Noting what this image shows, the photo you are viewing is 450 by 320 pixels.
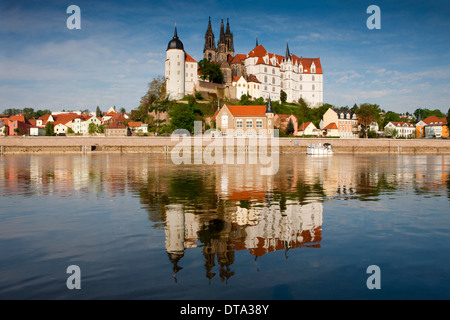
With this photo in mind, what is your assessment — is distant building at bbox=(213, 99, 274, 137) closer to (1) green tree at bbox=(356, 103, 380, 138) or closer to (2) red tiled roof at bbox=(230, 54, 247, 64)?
(1) green tree at bbox=(356, 103, 380, 138)

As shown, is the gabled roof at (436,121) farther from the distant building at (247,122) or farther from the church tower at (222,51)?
the distant building at (247,122)

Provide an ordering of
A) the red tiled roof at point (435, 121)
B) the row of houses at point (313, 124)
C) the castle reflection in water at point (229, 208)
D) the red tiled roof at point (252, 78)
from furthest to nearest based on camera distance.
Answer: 1. the red tiled roof at point (435, 121)
2. the red tiled roof at point (252, 78)
3. the row of houses at point (313, 124)
4. the castle reflection in water at point (229, 208)

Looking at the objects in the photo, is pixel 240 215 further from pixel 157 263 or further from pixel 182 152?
pixel 182 152

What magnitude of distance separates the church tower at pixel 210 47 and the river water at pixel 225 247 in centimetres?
12326

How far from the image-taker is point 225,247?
9.91 metres

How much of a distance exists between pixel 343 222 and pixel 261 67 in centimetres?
12998

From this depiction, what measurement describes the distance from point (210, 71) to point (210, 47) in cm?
1689

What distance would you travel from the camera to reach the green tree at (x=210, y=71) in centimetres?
12319

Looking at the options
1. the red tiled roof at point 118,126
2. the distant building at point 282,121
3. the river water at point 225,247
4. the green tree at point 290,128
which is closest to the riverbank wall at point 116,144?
the green tree at point 290,128

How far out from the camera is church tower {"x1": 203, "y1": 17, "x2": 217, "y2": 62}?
13575cm

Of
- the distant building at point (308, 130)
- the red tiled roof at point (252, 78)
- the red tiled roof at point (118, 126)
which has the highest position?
the red tiled roof at point (252, 78)
